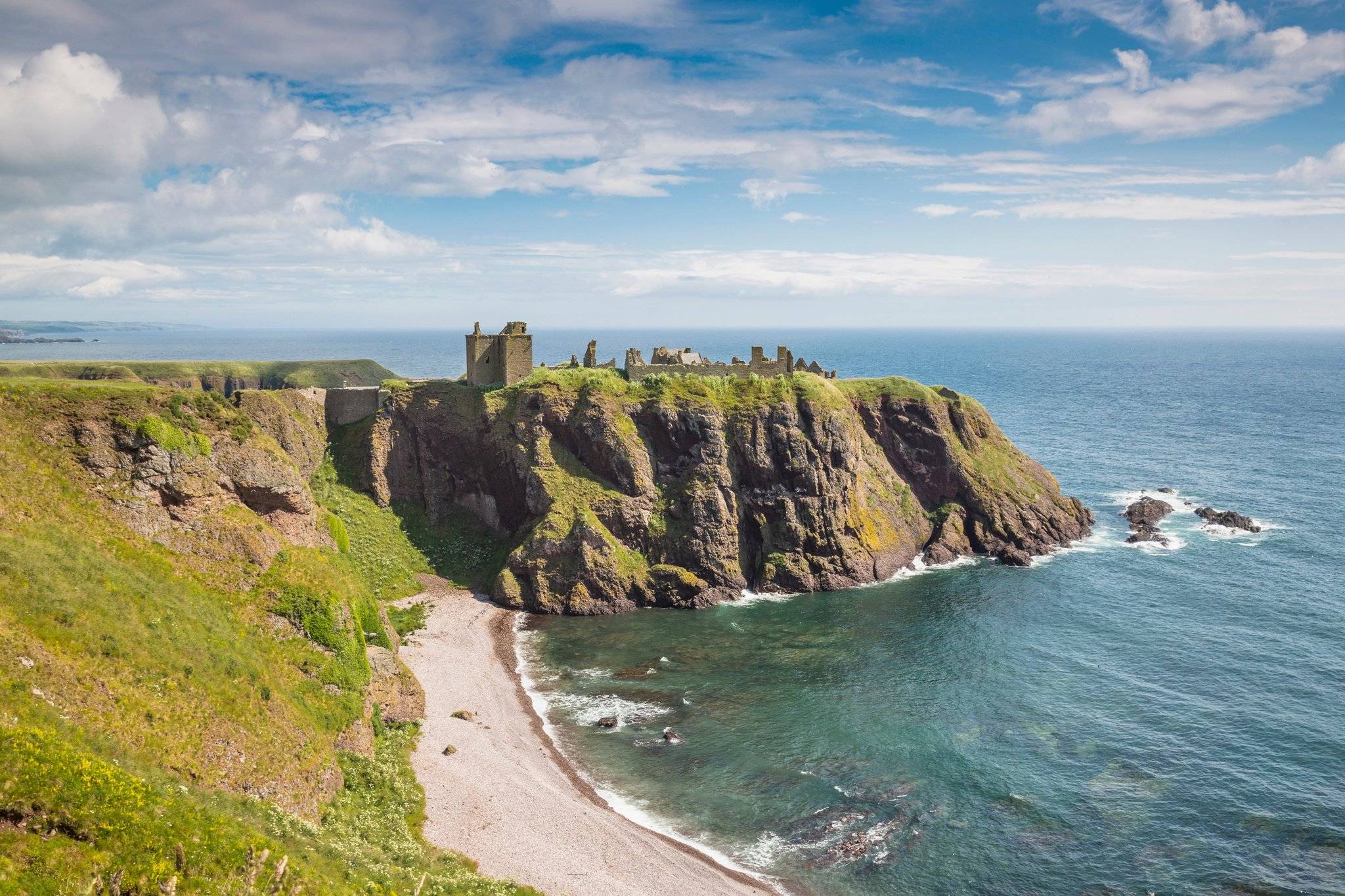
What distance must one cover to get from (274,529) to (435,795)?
21618mm

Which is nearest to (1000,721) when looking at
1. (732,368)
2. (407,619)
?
(407,619)

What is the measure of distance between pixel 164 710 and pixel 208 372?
144386mm

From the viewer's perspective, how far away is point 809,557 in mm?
90688

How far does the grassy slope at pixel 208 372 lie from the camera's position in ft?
424

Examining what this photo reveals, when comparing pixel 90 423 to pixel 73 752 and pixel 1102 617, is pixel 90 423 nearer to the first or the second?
pixel 73 752

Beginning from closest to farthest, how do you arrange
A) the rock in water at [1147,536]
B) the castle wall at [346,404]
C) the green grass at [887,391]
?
1. the castle wall at [346,404]
2. the rock in water at [1147,536]
3. the green grass at [887,391]

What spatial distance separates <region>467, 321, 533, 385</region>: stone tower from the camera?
321ft

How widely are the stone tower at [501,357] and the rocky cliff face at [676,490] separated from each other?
7.50ft

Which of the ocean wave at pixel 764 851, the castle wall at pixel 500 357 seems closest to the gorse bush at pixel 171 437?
the ocean wave at pixel 764 851

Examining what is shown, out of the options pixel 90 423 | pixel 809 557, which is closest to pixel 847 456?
pixel 809 557

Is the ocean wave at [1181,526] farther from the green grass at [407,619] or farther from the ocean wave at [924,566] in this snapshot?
→ the green grass at [407,619]

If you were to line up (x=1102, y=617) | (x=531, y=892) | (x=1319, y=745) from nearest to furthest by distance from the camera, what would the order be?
(x=531, y=892)
(x=1319, y=745)
(x=1102, y=617)

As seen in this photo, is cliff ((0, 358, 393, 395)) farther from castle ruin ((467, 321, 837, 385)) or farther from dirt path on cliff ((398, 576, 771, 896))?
dirt path on cliff ((398, 576, 771, 896))

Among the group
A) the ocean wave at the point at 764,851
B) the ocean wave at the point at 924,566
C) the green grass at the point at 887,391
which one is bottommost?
the ocean wave at the point at 764,851
